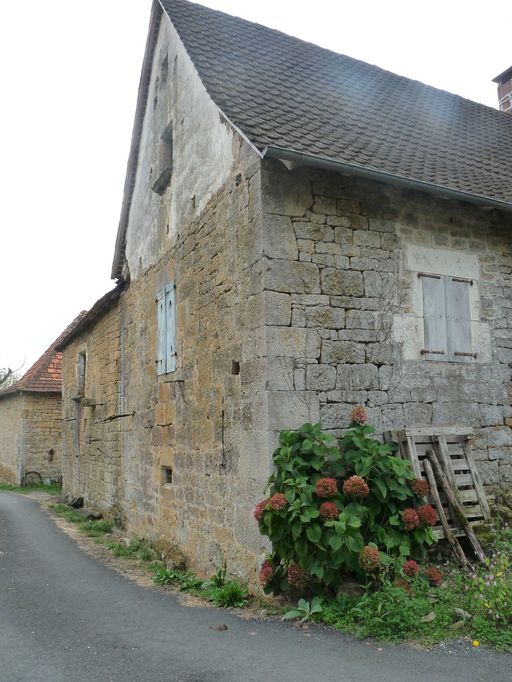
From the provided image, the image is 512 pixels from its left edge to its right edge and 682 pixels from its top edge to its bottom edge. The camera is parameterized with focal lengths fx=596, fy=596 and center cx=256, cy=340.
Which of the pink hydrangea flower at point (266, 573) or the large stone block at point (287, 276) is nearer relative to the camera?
the pink hydrangea flower at point (266, 573)

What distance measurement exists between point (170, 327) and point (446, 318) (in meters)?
3.59

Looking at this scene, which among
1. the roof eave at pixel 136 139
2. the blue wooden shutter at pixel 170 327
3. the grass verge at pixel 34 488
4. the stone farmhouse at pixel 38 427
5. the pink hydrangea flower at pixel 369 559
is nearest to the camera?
the pink hydrangea flower at pixel 369 559

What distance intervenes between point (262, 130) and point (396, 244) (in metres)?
1.88

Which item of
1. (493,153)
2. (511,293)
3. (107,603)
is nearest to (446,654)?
(107,603)

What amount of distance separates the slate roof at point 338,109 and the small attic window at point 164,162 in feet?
4.77

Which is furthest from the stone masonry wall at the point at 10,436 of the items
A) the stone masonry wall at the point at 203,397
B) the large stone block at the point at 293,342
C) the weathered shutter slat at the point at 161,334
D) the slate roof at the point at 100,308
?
the large stone block at the point at 293,342

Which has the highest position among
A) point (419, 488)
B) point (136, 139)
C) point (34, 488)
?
point (136, 139)

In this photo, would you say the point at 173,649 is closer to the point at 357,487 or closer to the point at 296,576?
the point at 296,576

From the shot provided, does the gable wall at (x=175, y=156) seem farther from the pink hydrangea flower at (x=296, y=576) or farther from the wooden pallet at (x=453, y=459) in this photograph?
the pink hydrangea flower at (x=296, y=576)

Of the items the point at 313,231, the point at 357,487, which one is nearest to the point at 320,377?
the point at 357,487

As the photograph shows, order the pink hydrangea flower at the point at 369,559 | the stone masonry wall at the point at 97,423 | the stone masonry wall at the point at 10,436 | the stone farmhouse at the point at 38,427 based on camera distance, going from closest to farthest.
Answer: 1. the pink hydrangea flower at the point at 369,559
2. the stone masonry wall at the point at 97,423
3. the stone farmhouse at the point at 38,427
4. the stone masonry wall at the point at 10,436

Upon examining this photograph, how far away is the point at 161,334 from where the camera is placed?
8430mm

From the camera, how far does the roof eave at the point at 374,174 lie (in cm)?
546

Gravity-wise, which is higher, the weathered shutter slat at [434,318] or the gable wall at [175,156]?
the gable wall at [175,156]
